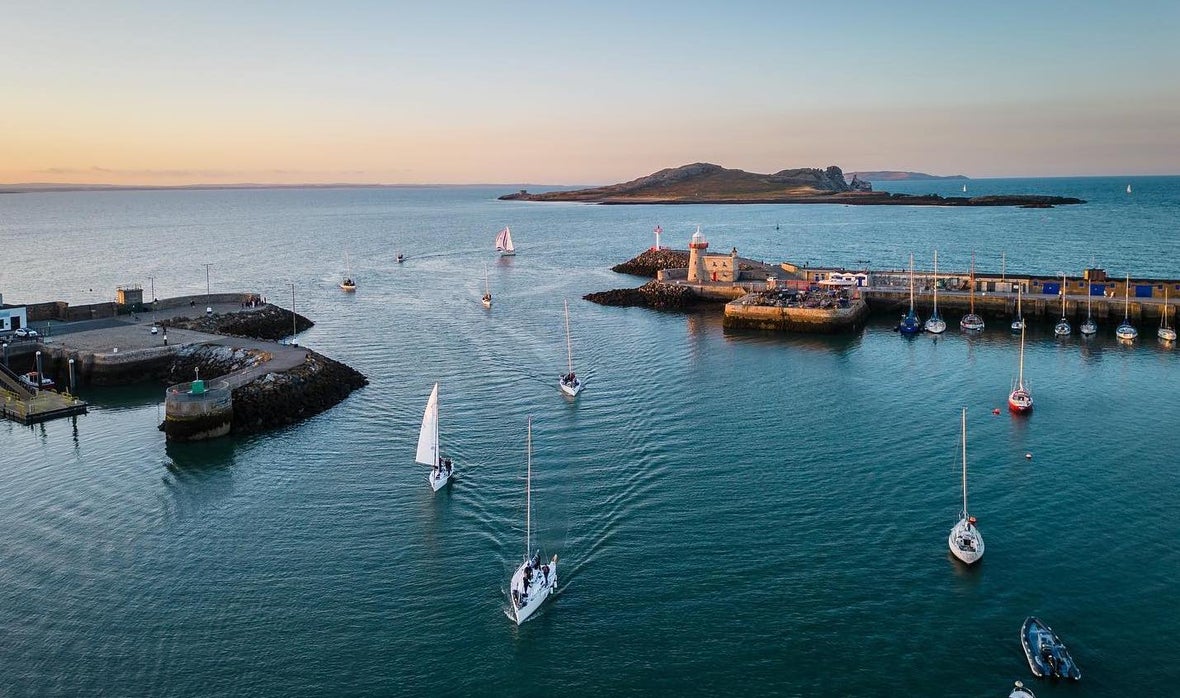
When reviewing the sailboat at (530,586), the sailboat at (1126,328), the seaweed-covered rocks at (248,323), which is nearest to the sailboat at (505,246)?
the seaweed-covered rocks at (248,323)

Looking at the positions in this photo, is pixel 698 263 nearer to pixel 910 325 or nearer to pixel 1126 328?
pixel 910 325

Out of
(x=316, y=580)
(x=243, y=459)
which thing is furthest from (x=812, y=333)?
(x=316, y=580)

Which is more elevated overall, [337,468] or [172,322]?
[172,322]

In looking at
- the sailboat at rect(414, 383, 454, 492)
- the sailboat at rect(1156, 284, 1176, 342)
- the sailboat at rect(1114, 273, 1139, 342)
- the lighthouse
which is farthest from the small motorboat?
the lighthouse

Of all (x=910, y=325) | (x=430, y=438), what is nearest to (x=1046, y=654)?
(x=430, y=438)

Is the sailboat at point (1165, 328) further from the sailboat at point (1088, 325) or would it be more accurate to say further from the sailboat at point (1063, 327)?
the sailboat at point (1063, 327)

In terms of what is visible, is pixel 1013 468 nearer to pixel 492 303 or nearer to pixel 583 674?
pixel 583 674
